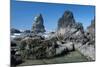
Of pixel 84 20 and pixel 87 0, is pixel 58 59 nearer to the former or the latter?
pixel 84 20

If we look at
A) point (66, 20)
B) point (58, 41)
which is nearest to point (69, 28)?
point (66, 20)

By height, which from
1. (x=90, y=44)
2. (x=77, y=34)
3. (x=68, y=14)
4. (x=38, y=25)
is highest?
(x=68, y=14)

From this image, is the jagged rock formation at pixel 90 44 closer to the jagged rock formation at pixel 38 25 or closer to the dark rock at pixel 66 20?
the dark rock at pixel 66 20

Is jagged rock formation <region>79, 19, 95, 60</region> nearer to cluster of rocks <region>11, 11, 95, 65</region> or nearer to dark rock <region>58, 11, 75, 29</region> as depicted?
cluster of rocks <region>11, 11, 95, 65</region>

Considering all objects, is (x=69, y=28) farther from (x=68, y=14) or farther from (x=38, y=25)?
(x=38, y=25)

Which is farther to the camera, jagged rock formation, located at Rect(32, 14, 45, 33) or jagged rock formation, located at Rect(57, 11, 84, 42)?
jagged rock formation, located at Rect(57, 11, 84, 42)

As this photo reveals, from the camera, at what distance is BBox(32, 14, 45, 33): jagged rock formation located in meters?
2.51

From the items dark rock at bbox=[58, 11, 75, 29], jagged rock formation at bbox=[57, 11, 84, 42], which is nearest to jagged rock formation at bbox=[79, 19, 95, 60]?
jagged rock formation at bbox=[57, 11, 84, 42]

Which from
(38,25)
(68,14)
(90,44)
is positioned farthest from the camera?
(90,44)

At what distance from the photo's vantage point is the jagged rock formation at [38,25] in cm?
251

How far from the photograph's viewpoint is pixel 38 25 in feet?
8.30

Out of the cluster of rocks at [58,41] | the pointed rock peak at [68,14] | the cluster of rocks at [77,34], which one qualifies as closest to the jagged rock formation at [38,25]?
the cluster of rocks at [58,41]

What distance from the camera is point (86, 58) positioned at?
2748 millimetres
